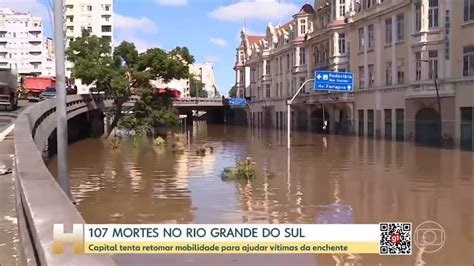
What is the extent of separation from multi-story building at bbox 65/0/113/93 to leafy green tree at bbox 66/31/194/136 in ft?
197

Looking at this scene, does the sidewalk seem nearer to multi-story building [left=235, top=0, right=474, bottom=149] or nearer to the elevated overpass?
the elevated overpass

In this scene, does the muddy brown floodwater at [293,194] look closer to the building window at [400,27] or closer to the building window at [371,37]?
the building window at [400,27]

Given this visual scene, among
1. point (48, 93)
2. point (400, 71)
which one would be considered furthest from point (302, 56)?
point (48, 93)

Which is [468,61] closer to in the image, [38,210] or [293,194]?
[293,194]

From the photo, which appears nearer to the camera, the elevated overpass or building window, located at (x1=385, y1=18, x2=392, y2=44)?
the elevated overpass

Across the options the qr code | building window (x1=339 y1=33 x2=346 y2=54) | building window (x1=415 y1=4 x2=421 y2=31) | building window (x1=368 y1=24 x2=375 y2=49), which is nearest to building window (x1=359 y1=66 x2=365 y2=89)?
building window (x1=368 y1=24 x2=375 y2=49)

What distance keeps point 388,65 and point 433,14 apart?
26.1ft

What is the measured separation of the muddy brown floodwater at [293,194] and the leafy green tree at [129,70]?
38.2ft

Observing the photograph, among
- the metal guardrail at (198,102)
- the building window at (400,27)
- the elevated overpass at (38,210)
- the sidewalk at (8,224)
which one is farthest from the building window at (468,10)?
the metal guardrail at (198,102)

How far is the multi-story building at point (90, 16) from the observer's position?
101938 millimetres

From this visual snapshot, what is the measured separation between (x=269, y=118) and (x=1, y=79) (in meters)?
53.6

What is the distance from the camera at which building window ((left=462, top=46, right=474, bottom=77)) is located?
34.9 meters

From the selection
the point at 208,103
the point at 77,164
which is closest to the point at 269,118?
the point at 208,103

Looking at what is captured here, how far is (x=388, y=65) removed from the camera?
149 feet
